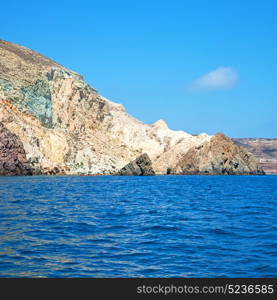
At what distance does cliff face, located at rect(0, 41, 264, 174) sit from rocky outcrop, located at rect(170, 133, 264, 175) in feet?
71.4

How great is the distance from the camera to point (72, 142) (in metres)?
149

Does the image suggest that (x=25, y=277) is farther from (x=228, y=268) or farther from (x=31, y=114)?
(x=31, y=114)

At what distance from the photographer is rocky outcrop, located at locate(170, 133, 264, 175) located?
18250 cm

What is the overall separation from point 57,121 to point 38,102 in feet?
30.9

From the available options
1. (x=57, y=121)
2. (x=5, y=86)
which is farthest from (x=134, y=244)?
(x=57, y=121)

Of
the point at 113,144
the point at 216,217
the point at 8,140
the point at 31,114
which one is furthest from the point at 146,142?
the point at 216,217

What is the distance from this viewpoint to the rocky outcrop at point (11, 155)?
365 feet

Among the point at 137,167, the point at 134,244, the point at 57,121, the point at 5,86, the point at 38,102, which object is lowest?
the point at 134,244

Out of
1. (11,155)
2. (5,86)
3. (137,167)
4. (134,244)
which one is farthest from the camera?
(137,167)

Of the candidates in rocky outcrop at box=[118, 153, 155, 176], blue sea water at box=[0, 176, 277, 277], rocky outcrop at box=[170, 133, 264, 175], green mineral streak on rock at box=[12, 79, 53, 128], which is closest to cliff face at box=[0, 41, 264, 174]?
green mineral streak on rock at box=[12, 79, 53, 128]

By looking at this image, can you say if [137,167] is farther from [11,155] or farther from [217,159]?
[11,155]

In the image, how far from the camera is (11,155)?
369 feet

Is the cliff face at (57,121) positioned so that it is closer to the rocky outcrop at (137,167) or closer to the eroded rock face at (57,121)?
the eroded rock face at (57,121)
